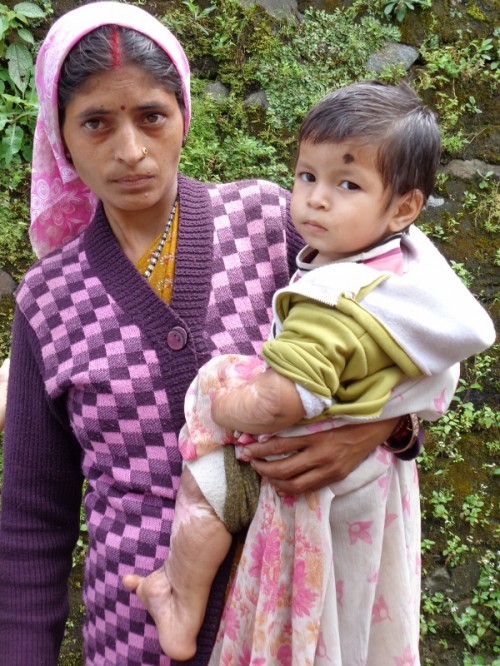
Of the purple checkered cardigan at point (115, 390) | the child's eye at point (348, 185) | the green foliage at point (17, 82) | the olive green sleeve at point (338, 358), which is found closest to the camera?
the olive green sleeve at point (338, 358)

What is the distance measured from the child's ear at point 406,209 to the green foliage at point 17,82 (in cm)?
191

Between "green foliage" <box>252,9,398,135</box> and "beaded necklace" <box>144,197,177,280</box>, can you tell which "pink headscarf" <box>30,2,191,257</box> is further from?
"green foliage" <box>252,9,398,135</box>

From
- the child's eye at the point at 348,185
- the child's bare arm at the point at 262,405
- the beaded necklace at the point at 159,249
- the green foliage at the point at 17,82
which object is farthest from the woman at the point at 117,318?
the green foliage at the point at 17,82

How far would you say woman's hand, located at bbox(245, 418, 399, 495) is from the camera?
1445mm

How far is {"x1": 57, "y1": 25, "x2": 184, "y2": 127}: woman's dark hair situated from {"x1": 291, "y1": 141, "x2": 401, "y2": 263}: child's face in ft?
1.17

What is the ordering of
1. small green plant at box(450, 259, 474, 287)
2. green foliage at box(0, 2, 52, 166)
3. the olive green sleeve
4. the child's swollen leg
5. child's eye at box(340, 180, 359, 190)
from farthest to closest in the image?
small green plant at box(450, 259, 474, 287) → green foliage at box(0, 2, 52, 166) → the child's swollen leg → child's eye at box(340, 180, 359, 190) → the olive green sleeve

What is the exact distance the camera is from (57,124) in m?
1.67

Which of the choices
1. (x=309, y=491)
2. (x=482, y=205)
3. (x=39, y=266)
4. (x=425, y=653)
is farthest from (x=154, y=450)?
(x=482, y=205)

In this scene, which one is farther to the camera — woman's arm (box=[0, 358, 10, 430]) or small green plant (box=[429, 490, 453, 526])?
small green plant (box=[429, 490, 453, 526])

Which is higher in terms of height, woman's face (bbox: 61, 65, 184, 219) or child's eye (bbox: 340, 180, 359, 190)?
woman's face (bbox: 61, 65, 184, 219)

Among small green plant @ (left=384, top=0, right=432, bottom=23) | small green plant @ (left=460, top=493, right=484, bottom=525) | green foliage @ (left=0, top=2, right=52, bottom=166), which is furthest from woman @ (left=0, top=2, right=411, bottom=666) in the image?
small green plant @ (left=384, top=0, right=432, bottom=23)

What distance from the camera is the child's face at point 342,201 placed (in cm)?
140

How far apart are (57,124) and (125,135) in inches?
7.4

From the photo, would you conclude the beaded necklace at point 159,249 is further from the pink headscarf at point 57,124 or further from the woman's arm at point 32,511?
the woman's arm at point 32,511
